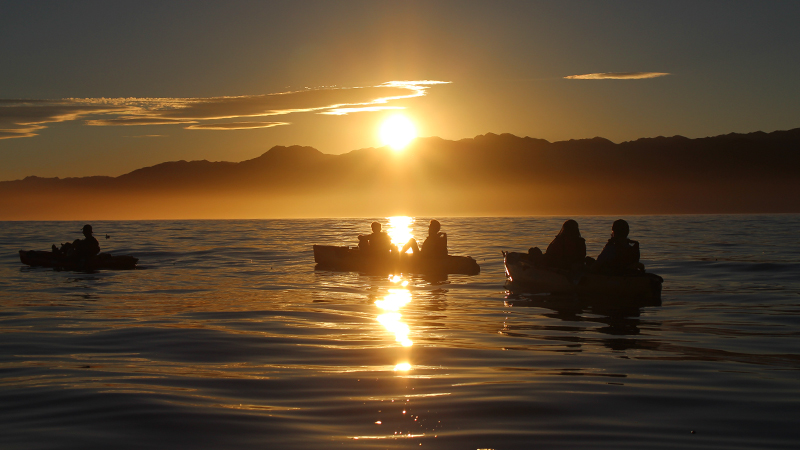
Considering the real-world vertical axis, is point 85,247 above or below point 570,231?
below

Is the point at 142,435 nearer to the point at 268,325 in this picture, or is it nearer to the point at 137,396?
the point at 137,396

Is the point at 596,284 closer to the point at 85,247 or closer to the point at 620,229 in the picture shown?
the point at 620,229

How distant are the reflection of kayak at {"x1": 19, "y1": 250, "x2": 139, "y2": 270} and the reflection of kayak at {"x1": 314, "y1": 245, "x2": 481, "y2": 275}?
9.32 meters

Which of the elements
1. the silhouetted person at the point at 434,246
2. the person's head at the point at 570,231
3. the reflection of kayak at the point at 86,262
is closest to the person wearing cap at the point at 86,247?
the reflection of kayak at the point at 86,262

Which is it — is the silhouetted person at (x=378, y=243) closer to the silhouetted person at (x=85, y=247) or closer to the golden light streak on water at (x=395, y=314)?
the golden light streak on water at (x=395, y=314)

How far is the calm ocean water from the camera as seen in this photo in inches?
243

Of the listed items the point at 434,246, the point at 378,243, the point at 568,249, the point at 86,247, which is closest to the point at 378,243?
the point at 378,243

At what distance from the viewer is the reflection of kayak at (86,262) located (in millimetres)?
28125

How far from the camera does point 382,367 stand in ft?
30.1

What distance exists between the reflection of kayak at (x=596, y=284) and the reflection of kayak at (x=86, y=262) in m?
18.8

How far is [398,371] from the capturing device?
8891 mm

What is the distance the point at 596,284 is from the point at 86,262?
2213 cm

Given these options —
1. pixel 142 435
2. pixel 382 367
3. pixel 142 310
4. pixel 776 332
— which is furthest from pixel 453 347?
pixel 142 310

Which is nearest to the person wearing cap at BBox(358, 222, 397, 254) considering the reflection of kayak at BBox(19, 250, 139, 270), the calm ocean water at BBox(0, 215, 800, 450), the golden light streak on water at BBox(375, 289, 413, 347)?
the golden light streak on water at BBox(375, 289, 413, 347)
